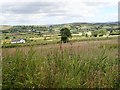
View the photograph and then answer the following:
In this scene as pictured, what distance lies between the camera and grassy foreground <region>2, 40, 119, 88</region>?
4934 mm

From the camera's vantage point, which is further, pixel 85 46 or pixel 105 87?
pixel 85 46

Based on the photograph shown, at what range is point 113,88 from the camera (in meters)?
5.02

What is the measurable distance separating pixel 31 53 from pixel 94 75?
1.40 metres

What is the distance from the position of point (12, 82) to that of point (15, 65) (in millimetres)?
377

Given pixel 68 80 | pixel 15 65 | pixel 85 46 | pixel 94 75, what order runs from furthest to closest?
pixel 85 46, pixel 15 65, pixel 94 75, pixel 68 80

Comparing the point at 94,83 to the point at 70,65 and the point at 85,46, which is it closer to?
the point at 70,65

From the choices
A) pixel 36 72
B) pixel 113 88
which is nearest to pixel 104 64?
pixel 113 88

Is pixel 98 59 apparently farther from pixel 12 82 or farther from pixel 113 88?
pixel 12 82

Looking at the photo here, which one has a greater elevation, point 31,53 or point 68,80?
point 31,53

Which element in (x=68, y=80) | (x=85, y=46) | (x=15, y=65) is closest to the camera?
(x=68, y=80)

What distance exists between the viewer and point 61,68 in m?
5.17

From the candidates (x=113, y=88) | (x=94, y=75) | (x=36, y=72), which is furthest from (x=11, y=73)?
(x=113, y=88)

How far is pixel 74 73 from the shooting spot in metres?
4.89

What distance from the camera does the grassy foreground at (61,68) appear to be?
16.2ft
